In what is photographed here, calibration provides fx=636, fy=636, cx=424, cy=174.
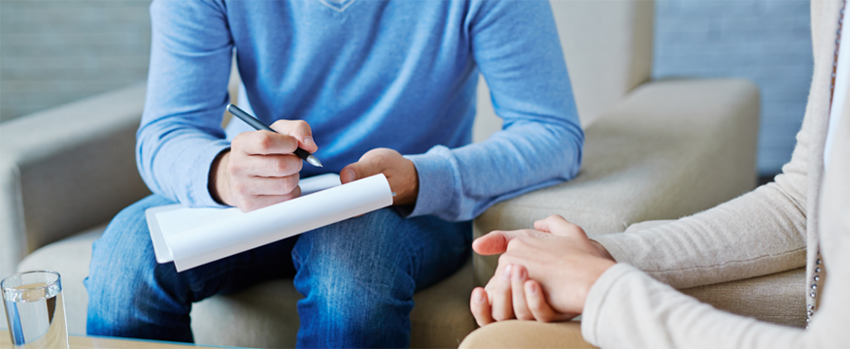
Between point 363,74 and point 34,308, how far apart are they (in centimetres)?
51

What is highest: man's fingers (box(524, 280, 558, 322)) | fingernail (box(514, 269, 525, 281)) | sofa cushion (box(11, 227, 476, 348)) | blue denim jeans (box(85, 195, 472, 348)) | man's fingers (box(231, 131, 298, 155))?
man's fingers (box(231, 131, 298, 155))

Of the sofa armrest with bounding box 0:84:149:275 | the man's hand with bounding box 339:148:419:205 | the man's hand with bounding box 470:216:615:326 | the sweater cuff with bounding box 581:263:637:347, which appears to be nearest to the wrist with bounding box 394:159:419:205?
the man's hand with bounding box 339:148:419:205

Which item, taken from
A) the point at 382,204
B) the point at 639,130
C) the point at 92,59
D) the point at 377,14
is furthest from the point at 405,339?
the point at 92,59

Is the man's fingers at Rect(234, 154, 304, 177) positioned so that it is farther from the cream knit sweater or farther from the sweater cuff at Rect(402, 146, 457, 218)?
the cream knit sweater

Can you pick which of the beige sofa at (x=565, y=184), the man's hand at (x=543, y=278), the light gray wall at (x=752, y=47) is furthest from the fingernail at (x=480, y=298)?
the light gray wall at (x=752, y=47)

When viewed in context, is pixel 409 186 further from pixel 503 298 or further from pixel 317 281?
pixel 503 298

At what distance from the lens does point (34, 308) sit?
0.58 meters

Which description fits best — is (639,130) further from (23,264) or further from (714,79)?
(23,264)

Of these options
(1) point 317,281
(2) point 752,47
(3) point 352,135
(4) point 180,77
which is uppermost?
(4) point 180,77

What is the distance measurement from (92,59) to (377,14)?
1956 millimetres

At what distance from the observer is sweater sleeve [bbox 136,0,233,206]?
34.7 inches

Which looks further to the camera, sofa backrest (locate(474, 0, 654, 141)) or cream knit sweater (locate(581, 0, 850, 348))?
sofa backrest (locate(474, 0, 654, 141))

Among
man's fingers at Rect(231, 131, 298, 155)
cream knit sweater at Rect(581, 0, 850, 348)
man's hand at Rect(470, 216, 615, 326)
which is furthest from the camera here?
man's fingers at Rect(231, 131, 298, 155)

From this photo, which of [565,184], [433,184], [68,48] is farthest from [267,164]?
[68,48]
